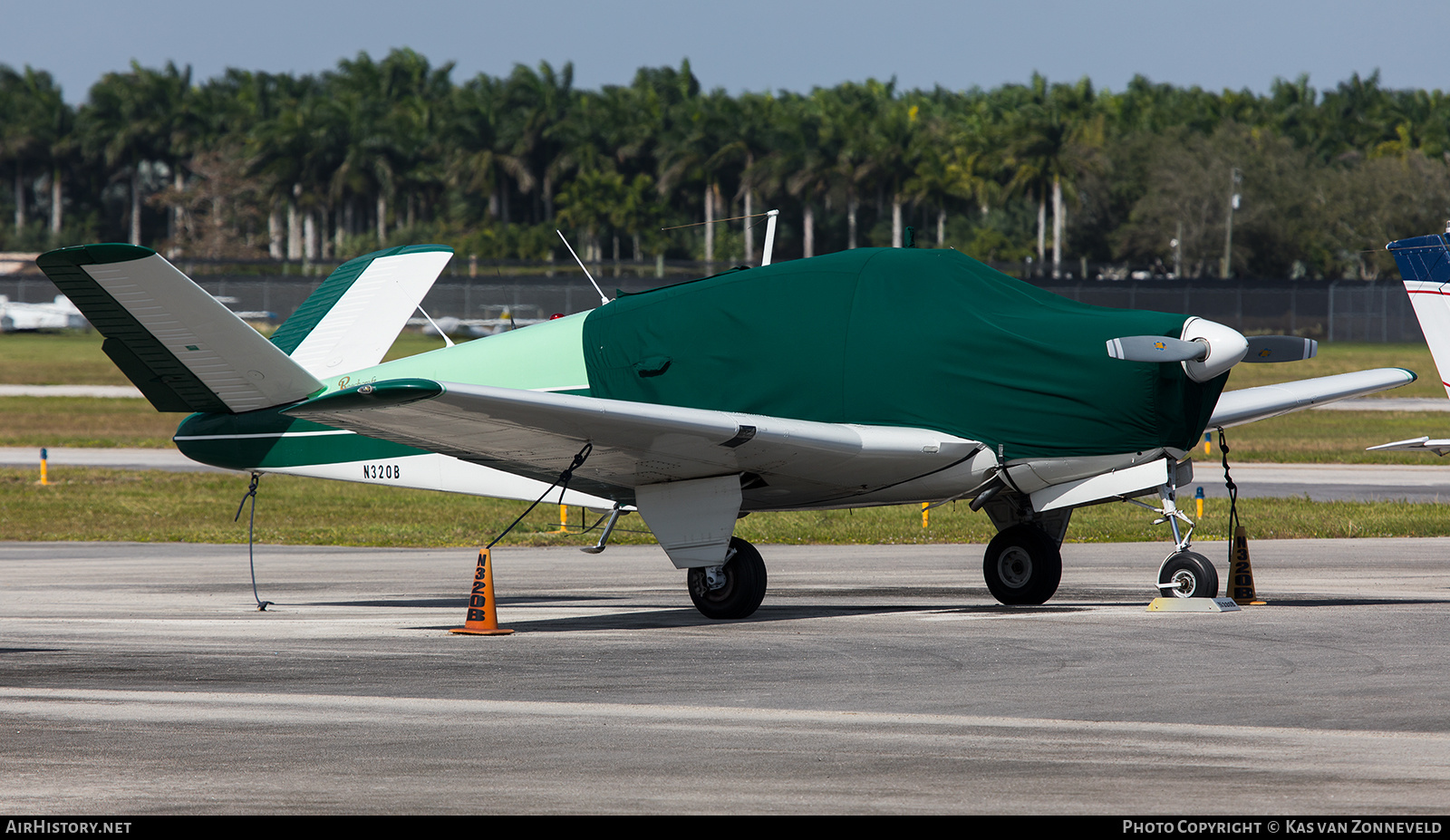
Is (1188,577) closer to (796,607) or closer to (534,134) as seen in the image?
(796,607)

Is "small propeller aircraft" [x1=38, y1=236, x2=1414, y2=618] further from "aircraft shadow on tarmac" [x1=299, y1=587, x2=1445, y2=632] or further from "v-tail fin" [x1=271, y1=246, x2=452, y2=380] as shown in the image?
"v-tail fin" [x1=271, y1=246, x2=452, y2=380]

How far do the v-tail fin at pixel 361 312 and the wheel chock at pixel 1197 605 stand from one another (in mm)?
7506

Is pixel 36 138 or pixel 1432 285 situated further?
pixel 36 138

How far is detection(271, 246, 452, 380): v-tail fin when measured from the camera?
1478cm

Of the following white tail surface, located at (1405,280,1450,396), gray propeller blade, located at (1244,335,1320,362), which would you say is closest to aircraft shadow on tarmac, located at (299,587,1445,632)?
gray propeller blade, located at (1244,335,1320,362)

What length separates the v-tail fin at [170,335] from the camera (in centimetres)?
1102

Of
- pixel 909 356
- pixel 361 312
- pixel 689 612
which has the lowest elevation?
pixel 689 612

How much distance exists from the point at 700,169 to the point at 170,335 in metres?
126

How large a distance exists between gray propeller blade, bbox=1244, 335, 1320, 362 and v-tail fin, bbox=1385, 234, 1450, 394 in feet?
13.0

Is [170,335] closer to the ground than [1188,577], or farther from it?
farther from it

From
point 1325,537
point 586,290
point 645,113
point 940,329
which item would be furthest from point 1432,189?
point 940,329

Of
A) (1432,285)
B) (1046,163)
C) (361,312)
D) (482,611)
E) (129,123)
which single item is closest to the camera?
(482,611)

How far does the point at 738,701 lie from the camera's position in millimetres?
8859

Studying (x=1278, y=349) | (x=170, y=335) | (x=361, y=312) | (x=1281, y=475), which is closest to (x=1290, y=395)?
(x=1278, y=349)
